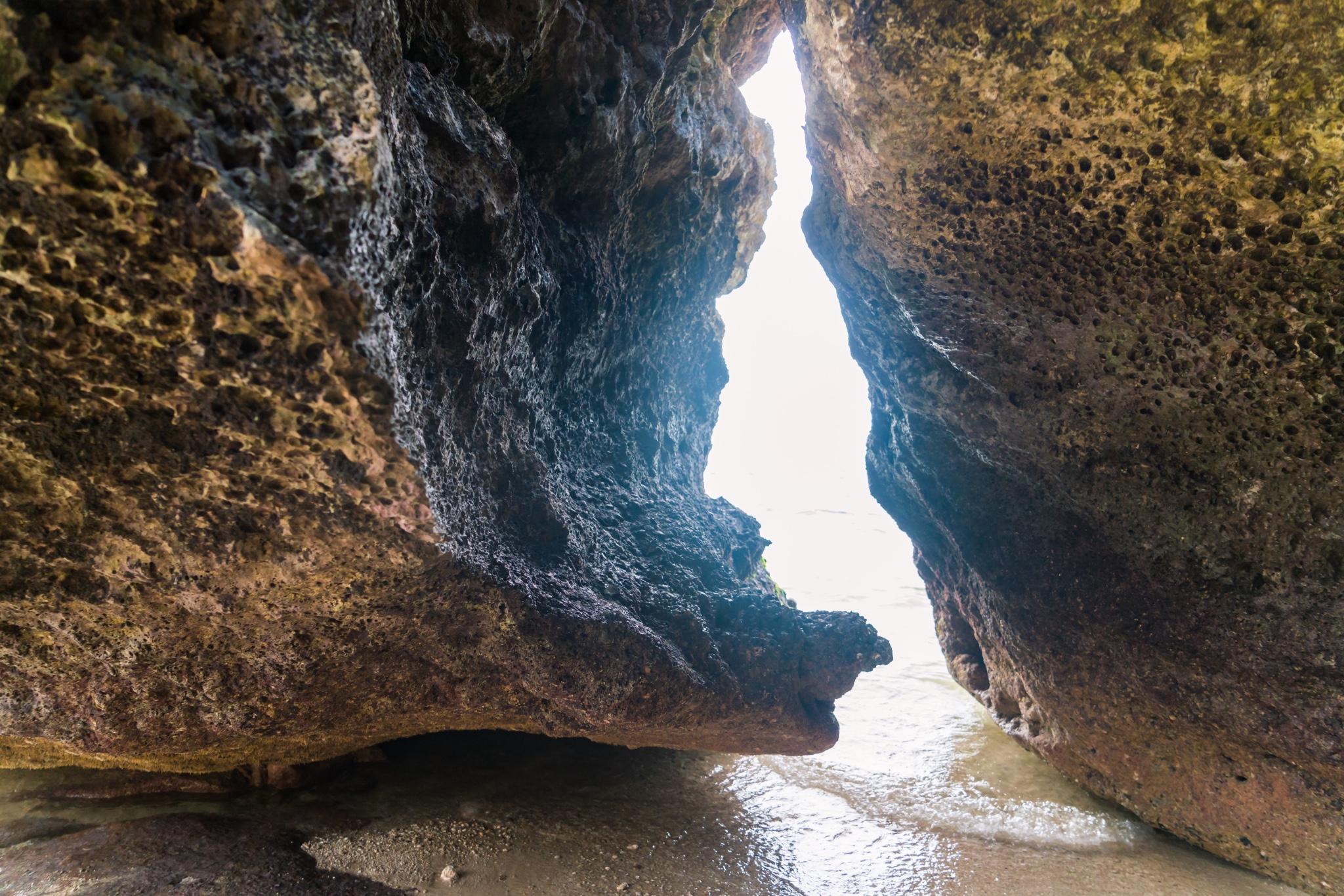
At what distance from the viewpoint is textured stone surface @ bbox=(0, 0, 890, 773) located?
1.60 m

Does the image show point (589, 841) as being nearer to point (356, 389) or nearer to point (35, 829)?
point (35, 829)

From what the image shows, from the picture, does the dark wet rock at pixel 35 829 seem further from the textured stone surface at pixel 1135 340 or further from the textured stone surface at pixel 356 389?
the textured stone surface at pixel 1135 340

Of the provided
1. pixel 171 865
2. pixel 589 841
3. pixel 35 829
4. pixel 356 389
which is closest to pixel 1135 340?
pixel 356 389

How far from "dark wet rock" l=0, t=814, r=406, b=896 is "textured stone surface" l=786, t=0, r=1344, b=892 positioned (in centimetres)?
442

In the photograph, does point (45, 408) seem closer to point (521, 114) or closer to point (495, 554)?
point (495, 554)

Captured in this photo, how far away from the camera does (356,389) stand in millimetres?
1965

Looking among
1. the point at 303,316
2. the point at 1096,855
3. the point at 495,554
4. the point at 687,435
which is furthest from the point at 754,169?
the point at 1096,855

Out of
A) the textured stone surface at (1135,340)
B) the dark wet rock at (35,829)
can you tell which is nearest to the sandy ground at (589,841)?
the dark wet rock at (35,829)

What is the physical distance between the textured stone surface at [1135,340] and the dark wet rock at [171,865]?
4422 mm

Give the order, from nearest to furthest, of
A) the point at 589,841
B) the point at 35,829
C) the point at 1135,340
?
the point at 1135,340 → the point at 35,829 → the point at 589,841

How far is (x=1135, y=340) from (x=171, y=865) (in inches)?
221

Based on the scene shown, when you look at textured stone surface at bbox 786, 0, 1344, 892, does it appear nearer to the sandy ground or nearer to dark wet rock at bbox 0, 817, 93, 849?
the sandy ground

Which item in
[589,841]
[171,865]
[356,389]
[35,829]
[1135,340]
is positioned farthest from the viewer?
[589,841]

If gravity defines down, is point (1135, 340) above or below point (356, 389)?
above
